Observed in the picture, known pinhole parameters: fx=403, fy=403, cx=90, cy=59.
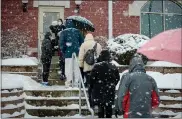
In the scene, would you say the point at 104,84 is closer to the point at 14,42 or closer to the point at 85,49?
the point at 85,49

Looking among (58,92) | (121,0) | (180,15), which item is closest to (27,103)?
(58,92)

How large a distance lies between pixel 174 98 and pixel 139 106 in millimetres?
4012

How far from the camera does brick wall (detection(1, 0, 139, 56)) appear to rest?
14595 millimetres

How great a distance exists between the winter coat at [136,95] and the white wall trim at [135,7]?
977 cm

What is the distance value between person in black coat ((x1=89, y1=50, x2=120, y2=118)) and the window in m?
8.04

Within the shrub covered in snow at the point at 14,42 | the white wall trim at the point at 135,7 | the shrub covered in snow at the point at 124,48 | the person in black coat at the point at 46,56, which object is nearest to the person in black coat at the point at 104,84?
the person in black coat at the point at 46,56

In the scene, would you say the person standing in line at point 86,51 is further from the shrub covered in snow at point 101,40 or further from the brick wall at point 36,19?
the brick wall at point 36,19

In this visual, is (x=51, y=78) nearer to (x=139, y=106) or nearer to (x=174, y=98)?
(x=174, y=98)

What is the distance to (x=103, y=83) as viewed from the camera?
25.3 ft

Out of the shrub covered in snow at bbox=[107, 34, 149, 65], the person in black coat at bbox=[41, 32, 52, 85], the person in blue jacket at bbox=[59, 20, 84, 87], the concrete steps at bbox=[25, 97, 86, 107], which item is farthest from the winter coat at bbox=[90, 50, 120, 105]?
the shrub covered in snow at bbox=[107, 34, 149, 65]

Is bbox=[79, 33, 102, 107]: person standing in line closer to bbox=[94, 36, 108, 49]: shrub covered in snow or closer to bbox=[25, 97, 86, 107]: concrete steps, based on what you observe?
bbox=[25, 97, 86, 107]: concrete steps

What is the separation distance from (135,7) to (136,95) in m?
10.1

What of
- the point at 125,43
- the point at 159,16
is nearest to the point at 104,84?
the point at 125,43

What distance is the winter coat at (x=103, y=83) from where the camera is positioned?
772 centimetres
